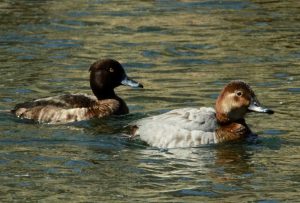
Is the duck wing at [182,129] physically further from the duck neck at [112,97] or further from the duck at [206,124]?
the duck neck at [112,97]

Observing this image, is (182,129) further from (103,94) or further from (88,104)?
(103,94)

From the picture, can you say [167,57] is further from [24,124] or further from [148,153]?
[148,153]

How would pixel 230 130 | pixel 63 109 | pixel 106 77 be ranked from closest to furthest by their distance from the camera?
pixel 230 130 < pixel 63 109 < pixel 106 77

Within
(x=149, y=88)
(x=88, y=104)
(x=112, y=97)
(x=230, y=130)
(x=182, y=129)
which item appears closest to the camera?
(x=182, y=129)

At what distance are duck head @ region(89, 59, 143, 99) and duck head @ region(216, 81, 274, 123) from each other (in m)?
2.74

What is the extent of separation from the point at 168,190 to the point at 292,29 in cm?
1120

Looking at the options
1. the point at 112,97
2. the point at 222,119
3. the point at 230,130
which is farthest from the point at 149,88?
the point at 230,130

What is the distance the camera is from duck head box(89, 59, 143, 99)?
16.8 metres

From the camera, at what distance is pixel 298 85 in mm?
17781

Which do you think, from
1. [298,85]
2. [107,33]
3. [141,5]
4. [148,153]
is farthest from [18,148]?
[141,5]

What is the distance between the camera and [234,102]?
14234mm

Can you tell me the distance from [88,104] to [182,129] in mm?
2690

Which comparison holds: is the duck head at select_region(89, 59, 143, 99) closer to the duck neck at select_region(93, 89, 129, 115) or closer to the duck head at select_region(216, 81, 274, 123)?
the duck neck at select_region(93, 89, 129, 115)

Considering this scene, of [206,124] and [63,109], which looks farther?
[63,109]
